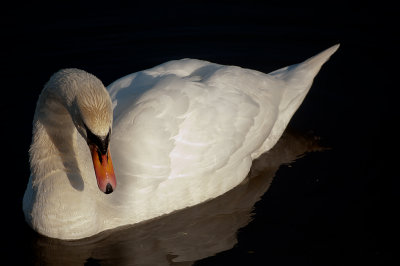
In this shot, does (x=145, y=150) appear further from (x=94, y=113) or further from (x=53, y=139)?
(x=94, y=113)

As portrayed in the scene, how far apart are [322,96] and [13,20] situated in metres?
5.80

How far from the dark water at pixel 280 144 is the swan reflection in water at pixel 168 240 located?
0.01m

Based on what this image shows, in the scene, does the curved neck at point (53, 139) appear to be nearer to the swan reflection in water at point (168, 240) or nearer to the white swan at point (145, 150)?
the white swan at point (145, 150)

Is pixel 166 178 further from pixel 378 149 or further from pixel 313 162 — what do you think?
pixel 378 149

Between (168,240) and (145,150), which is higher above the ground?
(145,150)

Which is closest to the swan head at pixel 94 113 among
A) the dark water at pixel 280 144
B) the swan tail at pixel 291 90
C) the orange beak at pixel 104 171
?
the orange beak at pixel 104 171

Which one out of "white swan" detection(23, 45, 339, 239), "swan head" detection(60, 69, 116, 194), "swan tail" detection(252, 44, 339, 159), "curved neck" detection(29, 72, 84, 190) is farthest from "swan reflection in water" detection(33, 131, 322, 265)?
"swan head" detection(60, 69, 116, 194)

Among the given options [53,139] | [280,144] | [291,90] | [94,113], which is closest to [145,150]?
[53,139]

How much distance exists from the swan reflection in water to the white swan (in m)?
0.14

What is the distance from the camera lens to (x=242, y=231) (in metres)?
8.10

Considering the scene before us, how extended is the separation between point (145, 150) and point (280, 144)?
2.76 m

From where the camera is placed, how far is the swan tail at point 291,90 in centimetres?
937

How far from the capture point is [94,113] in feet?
20.9

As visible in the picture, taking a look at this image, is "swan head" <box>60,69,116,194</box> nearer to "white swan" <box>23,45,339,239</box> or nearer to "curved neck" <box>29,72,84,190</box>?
"white swan" <box>23,45,339,239</box>
